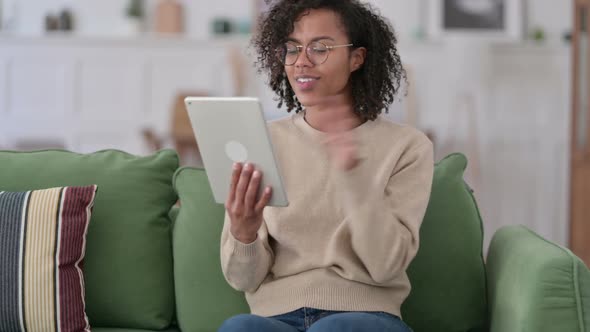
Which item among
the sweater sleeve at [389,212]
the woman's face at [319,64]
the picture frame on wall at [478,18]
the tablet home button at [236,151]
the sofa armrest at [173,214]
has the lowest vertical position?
the sofa armrest at [173,214]

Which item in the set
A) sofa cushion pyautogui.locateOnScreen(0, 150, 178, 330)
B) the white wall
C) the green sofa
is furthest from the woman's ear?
the white wall

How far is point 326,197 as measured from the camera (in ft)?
5.92

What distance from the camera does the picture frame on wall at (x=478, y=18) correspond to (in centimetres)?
592

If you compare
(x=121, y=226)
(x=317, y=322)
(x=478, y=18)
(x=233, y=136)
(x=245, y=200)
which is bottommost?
(x=317, y=322)

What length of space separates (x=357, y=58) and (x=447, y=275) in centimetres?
55

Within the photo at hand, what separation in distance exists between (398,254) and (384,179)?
18 centimetres

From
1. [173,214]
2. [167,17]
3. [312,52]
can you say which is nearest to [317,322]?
[312,52]

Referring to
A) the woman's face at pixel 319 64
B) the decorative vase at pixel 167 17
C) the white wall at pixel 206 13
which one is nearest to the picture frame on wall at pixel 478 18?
the white wall at pixel 206 13

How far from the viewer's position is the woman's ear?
1.89 m

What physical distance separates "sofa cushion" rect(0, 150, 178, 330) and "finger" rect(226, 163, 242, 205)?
1.58ft

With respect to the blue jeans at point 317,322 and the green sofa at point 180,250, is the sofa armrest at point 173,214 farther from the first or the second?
the blue jeans at point 317,322

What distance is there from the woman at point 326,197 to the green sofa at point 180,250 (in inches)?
7.3

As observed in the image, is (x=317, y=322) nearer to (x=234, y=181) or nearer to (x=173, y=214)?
(x=234, y=181)

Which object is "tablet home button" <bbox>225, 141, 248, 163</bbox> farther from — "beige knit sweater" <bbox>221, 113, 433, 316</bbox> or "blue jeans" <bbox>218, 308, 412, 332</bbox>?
"blue jeans" <bbox>218, 308, 412, 332</bbox>
